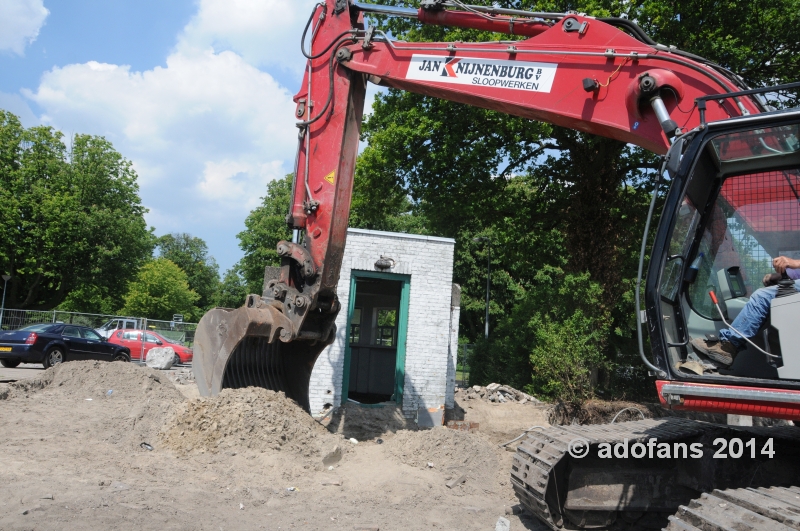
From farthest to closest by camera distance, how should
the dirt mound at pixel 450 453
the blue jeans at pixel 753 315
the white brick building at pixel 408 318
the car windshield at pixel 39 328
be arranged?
the car windshield at pixel 39 328
the white brick building at pixel 408 318
the dirt mound at pixel 450 453
the blue jeans at pixel 753 315

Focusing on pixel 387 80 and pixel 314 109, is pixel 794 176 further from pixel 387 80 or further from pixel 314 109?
pixel 314 109

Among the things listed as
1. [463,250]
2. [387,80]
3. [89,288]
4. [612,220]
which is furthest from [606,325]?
[89,288]

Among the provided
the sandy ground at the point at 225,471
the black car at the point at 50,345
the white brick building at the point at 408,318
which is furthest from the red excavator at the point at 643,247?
the black car at the point at 50,345

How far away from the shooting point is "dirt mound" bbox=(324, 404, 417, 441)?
1070 centimetres

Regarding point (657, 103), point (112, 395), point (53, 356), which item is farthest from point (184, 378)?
point (657, 103)

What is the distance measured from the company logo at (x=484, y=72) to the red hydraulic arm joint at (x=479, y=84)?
0.01m

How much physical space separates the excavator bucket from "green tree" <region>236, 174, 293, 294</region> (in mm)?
33614

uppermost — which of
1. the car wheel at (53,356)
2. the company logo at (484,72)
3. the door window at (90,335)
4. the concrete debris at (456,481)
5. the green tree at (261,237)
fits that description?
the green tree at (261,237)

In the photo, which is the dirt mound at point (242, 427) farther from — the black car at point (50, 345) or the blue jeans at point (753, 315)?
the black car at point (50, 345)

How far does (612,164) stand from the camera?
52.9ft

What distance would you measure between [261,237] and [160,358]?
2293cm

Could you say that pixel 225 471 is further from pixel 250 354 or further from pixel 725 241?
pixel 725 241

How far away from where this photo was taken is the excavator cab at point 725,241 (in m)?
4.16

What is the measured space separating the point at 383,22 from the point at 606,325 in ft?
32.0
